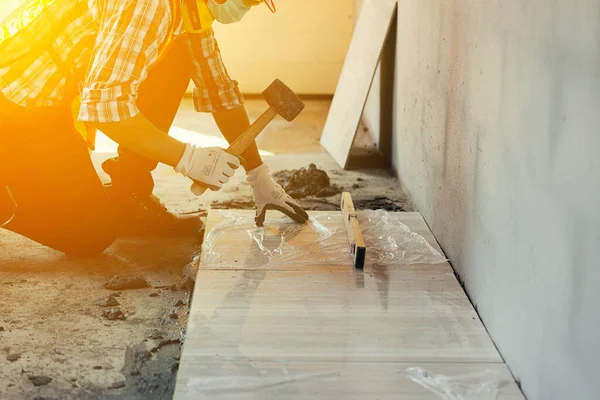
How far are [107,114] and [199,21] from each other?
0.42m

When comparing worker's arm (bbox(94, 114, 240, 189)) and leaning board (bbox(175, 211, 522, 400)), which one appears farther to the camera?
worker's arm (bbox(94, 114, 240, 189))

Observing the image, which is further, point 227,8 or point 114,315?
point 227,8

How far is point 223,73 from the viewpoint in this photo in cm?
269

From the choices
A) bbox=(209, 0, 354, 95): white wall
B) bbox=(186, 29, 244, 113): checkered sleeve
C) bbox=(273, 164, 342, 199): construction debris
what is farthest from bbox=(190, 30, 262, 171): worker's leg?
bbox=(209, 0, 354, 95): white wall

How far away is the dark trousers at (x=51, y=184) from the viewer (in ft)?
7.77

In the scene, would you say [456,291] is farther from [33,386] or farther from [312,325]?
[33,386]

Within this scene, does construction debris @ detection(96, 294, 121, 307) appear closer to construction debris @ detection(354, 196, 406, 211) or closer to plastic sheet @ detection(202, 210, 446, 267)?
plastic sheet @ detection(202, 210, 446, 267)

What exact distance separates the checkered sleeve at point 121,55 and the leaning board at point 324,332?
1.95ft

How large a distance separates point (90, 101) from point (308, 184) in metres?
1.38

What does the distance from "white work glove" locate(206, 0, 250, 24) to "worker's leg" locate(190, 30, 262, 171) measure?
35cm

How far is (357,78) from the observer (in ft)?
12.8

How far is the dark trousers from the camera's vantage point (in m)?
2.37

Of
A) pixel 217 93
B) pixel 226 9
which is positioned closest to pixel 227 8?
pixel 226 9

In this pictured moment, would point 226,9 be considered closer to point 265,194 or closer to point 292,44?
point 265,194
